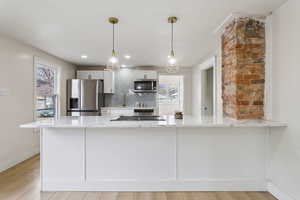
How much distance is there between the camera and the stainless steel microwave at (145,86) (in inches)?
206

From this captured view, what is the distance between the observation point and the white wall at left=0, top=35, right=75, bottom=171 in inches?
117

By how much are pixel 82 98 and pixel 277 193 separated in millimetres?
4488

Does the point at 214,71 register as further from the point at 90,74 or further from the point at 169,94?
the point at 90,74

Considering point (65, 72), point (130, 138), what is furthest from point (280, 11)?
point (65, 72)

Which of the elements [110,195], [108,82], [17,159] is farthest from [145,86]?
[110,195]

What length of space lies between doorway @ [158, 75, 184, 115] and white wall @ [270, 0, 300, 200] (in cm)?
395

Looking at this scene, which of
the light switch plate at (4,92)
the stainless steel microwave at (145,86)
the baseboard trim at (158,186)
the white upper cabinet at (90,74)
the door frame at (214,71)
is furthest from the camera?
the white upper cabinet at (90,74)

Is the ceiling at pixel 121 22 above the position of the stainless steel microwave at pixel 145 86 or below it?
above

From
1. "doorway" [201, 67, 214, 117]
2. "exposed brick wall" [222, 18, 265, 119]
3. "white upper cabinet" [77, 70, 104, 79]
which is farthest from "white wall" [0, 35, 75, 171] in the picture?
"doorway" [201, 67, 214, 117]

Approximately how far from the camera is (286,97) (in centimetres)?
200

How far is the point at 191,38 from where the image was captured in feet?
10.2

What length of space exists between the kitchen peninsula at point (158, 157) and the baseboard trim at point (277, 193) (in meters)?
0.10

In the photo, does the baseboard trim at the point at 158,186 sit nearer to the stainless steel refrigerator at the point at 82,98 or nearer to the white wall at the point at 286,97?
the white wall at the point at 286,97

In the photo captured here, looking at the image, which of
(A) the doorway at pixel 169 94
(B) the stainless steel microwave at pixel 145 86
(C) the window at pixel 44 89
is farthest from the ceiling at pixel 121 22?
(A) the doorway at pixel 169 94
